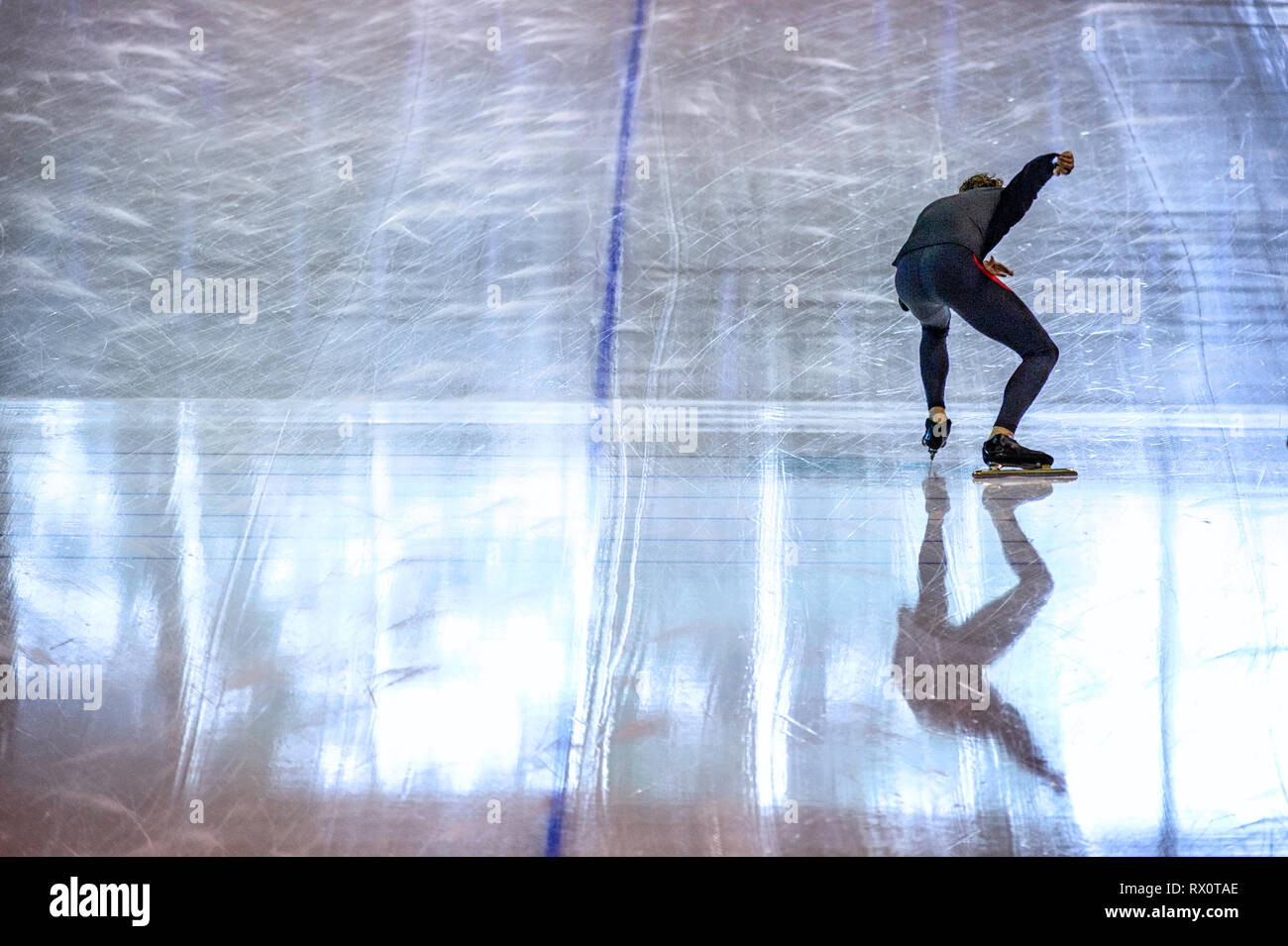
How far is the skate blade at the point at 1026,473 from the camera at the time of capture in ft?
11.2

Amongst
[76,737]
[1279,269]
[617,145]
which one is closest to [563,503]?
[76,737]

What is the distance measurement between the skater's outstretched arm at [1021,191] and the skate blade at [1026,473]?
26.4 inches

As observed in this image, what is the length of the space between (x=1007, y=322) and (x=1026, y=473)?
0.48 meters

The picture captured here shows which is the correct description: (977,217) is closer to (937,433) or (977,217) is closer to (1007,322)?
(1007,322)

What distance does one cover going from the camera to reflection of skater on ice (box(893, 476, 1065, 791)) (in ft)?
5.16

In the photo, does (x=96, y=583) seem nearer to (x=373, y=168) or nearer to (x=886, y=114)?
(x=373, y=168)

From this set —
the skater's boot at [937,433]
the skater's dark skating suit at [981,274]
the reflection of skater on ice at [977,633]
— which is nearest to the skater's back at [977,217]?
the skater's dark skating suit at [981,274]

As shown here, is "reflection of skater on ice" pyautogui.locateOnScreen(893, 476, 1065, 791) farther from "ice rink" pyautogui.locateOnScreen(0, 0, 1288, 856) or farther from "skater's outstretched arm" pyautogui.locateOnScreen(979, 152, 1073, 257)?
"skater's outstretched arm" pyautogui.locateOnScreen(979, 152, 1073, 257)

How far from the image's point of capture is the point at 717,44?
6.05 metres

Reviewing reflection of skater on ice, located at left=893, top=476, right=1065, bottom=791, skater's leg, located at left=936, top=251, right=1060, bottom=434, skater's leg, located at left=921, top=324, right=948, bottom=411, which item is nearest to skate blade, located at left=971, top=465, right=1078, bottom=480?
skater's leg, located at left=936, top=251, right=1060, bottom=434

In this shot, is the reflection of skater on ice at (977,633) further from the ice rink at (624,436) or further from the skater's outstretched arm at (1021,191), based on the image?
the skater's outstretched arm at (1021,191)

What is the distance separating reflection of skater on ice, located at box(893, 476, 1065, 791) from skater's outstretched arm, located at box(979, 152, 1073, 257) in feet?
3.07
